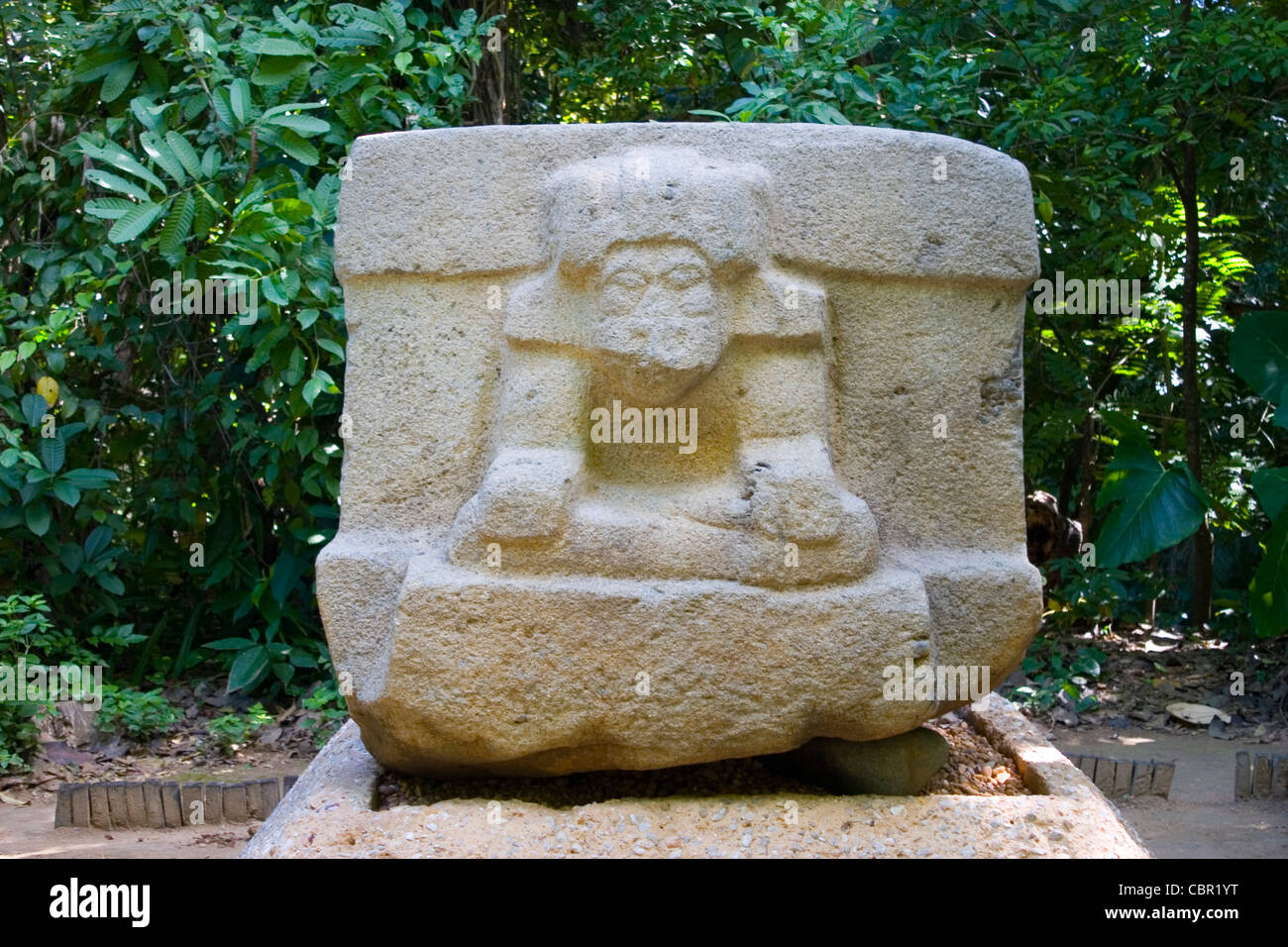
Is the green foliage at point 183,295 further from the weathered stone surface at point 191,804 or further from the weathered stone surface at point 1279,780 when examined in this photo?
the weathered stone surface at point 1279,780

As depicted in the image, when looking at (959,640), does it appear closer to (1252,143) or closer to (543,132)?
(543,132)

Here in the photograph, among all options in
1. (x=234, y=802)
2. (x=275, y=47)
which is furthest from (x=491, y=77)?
(x=234, y=802)

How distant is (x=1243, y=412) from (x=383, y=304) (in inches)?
184

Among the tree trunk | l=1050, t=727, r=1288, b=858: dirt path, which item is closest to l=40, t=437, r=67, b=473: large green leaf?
the tree trunk

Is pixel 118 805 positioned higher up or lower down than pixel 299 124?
lower down

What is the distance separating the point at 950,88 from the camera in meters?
4.39

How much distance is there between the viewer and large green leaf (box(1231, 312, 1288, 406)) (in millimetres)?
4137

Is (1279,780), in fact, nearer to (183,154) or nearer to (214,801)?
(214,801)

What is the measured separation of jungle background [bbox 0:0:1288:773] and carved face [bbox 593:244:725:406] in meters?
1.52

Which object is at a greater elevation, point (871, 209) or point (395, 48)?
point (395, 48)

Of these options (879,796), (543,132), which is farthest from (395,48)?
(879,796)

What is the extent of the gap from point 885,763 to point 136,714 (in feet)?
8.86

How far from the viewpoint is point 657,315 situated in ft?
8.48

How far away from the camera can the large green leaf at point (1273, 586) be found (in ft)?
12.2
